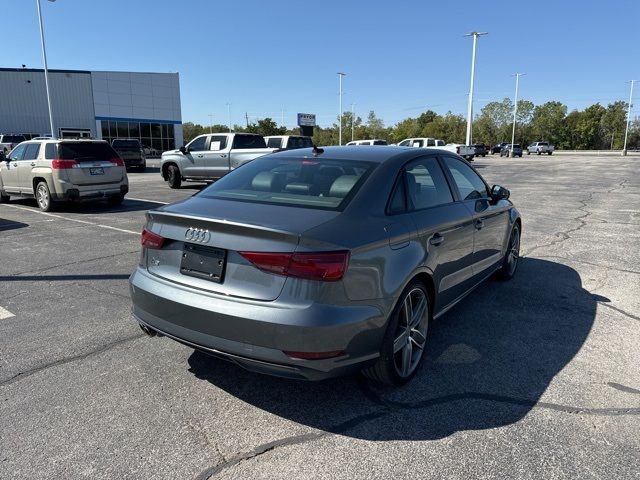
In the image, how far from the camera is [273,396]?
3.30 meters

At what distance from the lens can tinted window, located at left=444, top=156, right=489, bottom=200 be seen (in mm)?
4602

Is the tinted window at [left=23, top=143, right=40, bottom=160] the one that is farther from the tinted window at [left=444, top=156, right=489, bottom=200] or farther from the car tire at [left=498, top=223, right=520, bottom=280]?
the car tire at [left=498, top=223, right=520, bottom=280]

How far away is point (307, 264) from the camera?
106 inches

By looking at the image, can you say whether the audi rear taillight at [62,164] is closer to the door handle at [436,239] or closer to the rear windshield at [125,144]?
the door handle at [436,239]

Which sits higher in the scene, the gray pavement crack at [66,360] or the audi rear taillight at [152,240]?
the audi rear taillight at [152,240]

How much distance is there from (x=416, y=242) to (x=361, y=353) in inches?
36.8

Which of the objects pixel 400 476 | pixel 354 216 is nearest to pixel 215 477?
pixel 400 476

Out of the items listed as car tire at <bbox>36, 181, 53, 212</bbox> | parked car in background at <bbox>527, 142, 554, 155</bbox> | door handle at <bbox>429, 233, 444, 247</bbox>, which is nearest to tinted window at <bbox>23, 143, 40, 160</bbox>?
→ car tire at <bbox>36, 181, 53, 212</bbox>

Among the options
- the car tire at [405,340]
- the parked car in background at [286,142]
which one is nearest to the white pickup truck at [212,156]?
the parked car in background at [286,142]

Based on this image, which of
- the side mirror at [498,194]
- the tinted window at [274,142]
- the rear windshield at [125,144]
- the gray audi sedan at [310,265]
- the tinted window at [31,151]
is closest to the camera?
the gray audi sedan at [310,265]

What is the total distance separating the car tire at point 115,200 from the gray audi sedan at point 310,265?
388 inches

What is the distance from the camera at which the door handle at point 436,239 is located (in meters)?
3.63

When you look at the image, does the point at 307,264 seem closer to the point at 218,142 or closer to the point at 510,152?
the point at 218,142

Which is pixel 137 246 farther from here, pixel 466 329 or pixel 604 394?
pixel 604 394
